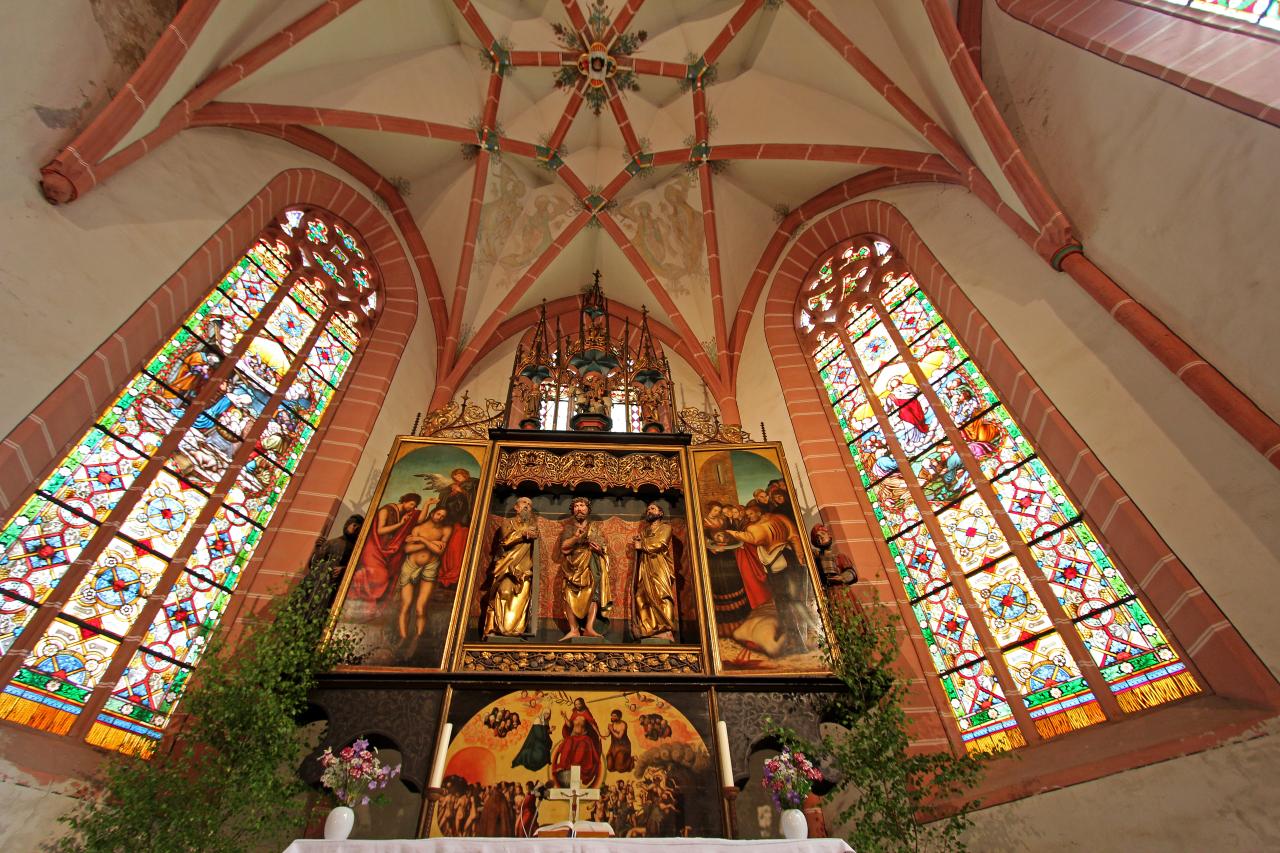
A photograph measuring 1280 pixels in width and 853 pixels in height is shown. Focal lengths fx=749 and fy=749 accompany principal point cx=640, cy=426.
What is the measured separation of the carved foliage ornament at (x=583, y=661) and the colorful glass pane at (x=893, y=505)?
2.90 m

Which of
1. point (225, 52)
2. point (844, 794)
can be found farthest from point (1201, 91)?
point (225, 52)

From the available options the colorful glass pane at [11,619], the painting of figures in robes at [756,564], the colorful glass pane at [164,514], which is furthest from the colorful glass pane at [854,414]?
the colorful glass pane at [11,619]

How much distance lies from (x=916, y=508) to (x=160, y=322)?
23.0 ft

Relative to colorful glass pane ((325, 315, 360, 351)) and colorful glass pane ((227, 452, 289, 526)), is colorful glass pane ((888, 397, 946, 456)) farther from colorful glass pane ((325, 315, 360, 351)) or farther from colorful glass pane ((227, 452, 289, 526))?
colorful glass pane ((325, 315, 360, 351))

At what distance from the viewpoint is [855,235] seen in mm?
10266

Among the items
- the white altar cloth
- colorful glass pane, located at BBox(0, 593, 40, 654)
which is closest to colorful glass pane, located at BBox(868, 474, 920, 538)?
the white altar cloth

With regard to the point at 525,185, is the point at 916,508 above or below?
below

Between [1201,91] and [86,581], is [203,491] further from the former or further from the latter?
[1201,91]

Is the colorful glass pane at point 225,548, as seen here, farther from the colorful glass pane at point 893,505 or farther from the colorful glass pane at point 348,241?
the colorful glass pane at point 893,505

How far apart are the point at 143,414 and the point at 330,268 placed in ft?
12.6

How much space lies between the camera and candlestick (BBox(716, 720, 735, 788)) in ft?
14.1

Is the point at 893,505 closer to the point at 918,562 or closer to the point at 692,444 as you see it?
the point at 918,562

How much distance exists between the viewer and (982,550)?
6.39 m

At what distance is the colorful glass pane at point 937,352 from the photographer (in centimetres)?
761
